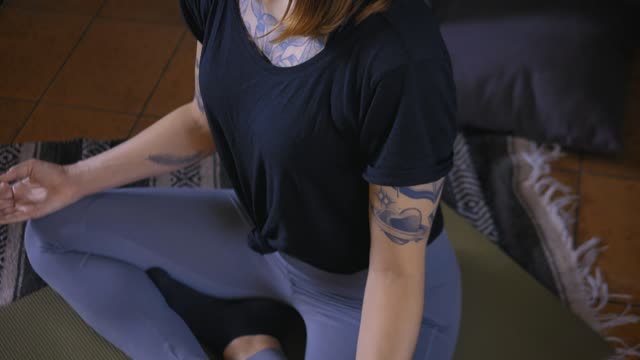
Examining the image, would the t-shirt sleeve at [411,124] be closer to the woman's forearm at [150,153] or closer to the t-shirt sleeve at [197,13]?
the t-shirt sleeve at [197,13]

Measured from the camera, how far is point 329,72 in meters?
0.80

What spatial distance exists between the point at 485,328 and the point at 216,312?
491 millimetres

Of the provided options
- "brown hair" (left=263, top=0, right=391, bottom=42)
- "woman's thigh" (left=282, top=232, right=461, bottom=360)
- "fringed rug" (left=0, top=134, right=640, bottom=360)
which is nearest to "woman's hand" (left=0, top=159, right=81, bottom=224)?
"fringed rug" (left=0, top=134, right=640, bottom=360)

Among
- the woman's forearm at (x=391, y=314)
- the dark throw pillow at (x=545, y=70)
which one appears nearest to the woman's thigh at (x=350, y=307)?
the woman's forearm at (x=391, y=314)

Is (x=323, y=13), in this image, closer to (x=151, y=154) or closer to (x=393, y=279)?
(x=393, y=279)

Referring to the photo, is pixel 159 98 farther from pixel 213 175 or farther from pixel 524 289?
pixel 524 289

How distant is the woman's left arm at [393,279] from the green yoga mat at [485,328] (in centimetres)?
35

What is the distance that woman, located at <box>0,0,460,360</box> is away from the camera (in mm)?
781

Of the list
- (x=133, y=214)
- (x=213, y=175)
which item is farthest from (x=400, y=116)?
(x=213, y=175)

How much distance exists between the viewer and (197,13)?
3.27ft

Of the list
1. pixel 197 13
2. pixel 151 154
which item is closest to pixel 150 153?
pixel 151 154

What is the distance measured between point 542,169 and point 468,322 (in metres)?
0.63

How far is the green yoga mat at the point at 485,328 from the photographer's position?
119 centimetres

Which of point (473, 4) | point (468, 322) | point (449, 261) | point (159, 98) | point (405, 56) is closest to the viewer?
point (405, 56)
